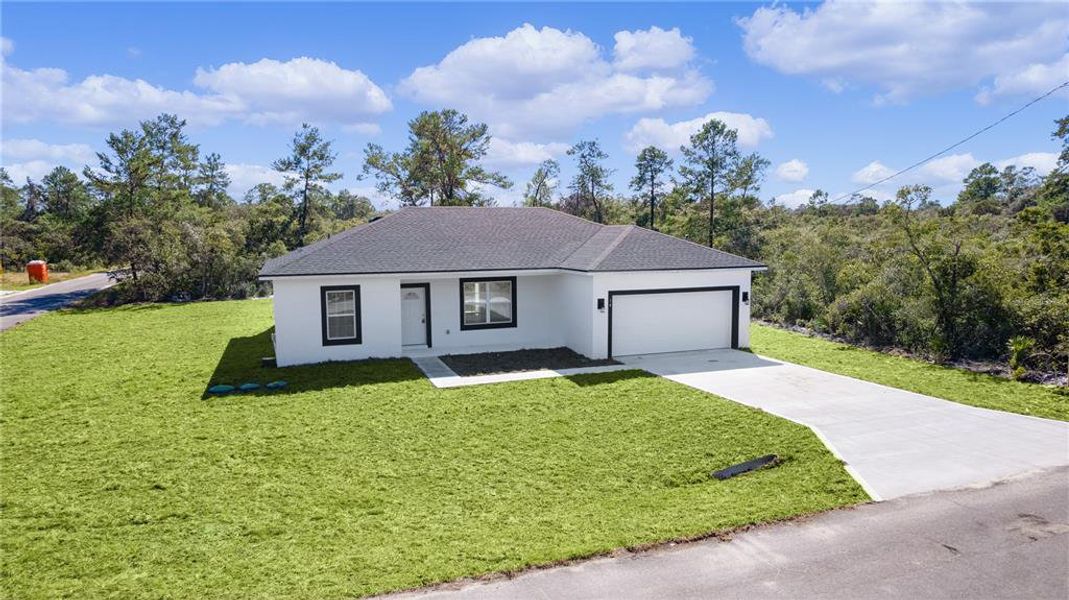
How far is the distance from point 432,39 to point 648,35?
6.80 metres

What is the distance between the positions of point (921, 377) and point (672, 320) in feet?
19.3

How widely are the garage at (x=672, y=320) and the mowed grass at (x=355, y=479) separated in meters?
2.69

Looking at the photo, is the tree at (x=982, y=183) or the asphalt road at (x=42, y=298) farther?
the tree at (x=982, y=183)

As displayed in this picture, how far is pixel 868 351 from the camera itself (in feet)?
55.9

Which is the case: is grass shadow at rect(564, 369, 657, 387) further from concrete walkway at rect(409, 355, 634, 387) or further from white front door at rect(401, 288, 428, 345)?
white front door at rect(401, 288, 428, 345)

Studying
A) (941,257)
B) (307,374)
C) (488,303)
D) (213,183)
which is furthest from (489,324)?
(213,183)

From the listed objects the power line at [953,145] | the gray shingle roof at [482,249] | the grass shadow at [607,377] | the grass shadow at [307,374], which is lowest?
the grass shadow at [607,377]

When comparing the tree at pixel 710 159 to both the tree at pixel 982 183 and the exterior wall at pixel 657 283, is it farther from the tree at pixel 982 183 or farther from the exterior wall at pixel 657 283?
the tree at pixel 982 183

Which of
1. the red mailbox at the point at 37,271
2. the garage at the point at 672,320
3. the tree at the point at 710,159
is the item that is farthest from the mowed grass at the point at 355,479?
the red mailbox at the point at 37,271

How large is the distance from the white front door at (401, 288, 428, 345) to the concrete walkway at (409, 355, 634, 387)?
178cm

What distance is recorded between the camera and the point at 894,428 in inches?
388

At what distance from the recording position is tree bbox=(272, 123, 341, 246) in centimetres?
4125

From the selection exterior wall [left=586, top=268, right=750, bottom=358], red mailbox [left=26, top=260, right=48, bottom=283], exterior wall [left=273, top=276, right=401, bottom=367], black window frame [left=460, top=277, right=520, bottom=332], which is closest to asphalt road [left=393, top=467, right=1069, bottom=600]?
exterior wall [left=586, top=268, right=750, bottom=358]

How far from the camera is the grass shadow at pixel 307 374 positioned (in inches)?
499
